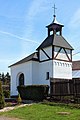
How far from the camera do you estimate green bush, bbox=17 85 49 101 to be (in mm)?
26109

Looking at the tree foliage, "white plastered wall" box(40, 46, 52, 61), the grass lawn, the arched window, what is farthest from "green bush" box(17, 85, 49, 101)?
the tree foliage

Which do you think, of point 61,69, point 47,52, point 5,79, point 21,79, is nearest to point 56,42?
point 47,52

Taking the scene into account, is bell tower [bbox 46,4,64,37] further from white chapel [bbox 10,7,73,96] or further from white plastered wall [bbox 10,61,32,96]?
white plastered wall [bbox 10,61,32,96]

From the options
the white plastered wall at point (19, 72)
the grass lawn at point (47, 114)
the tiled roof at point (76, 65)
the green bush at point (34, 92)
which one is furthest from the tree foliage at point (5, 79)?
the grass lawn at point (47, 114)

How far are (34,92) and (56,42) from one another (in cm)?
936

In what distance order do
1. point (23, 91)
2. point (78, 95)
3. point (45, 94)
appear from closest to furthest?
point (78, 95) → point (45, 94) → point (23, 91)

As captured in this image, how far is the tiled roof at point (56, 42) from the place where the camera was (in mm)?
34094

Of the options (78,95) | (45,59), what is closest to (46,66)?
(45,59)

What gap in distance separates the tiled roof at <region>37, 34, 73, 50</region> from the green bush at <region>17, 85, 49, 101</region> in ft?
25.3

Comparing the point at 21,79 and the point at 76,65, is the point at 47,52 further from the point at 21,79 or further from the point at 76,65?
the point at 76,65

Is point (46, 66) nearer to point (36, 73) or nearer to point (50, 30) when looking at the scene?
point (36, 73)

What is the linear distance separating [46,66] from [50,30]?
212 inches

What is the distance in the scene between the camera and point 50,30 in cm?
3628

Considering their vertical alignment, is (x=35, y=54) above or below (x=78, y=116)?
above
